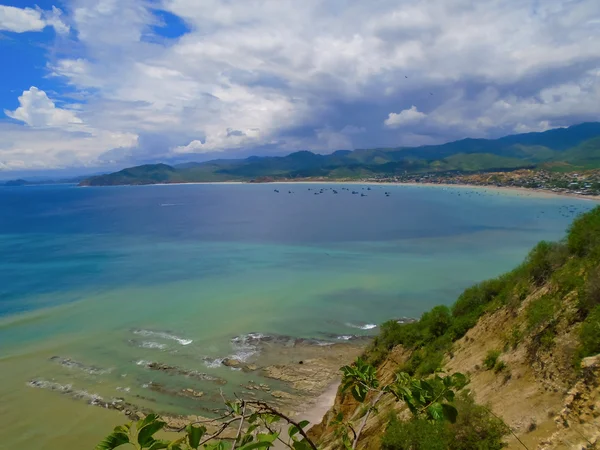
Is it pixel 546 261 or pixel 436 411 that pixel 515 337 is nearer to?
pixel 546 261

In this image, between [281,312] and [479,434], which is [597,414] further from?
[281,312]

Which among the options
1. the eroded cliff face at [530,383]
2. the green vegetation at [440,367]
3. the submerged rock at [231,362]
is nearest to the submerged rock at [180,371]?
the submerged rock at [231,362]

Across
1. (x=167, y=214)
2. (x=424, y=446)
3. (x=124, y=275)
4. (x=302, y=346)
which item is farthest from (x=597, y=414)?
(x=167, y=214)

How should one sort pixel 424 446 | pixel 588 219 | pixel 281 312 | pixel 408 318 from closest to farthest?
pixel 424 446
pixel 588 219
pixel 408 318
pixel 281 312

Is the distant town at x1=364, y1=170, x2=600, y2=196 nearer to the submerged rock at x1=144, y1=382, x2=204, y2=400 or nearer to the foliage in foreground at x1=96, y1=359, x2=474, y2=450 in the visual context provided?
the submerged rock at x1=144, y1=382, x2=204, y2=400

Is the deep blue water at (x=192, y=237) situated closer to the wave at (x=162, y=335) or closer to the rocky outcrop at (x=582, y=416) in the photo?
the wave at (x=162, y=335)

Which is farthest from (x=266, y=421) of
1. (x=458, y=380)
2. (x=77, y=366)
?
(x=77, y=366)

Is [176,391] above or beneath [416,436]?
beneath
